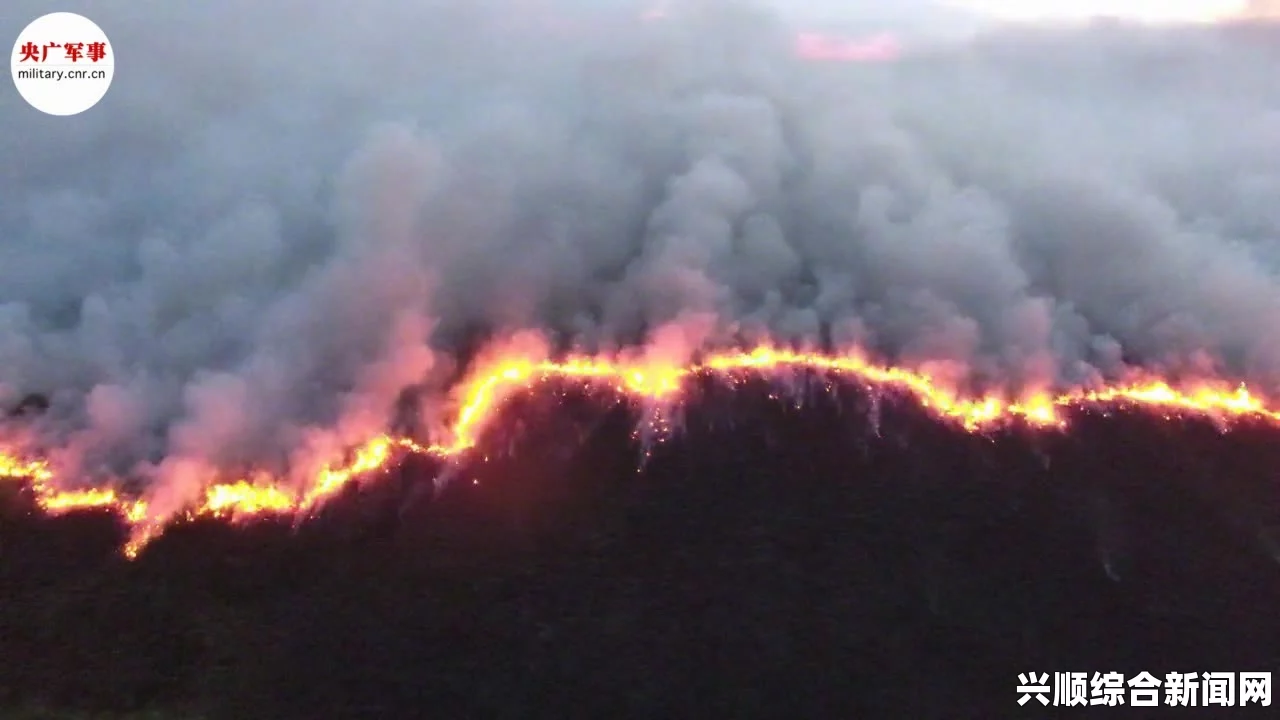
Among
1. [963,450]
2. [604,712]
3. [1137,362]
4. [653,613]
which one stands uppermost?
[1137,362]

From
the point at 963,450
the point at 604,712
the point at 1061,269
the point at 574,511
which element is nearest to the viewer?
the point at 604,712

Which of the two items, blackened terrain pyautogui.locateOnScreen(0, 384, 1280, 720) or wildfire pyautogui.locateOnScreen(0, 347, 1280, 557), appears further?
wildfire pyautogui.locateOnScreen(0, 347, 1280, 557)

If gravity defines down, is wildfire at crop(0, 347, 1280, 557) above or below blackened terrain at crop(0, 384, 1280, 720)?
above

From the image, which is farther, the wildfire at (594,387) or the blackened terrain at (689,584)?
the wildfire at (594,387)

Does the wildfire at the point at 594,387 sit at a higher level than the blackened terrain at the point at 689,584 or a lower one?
higher

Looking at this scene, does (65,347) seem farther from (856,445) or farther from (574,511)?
(856,445)

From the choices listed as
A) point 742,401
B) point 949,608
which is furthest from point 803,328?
point 949,608
